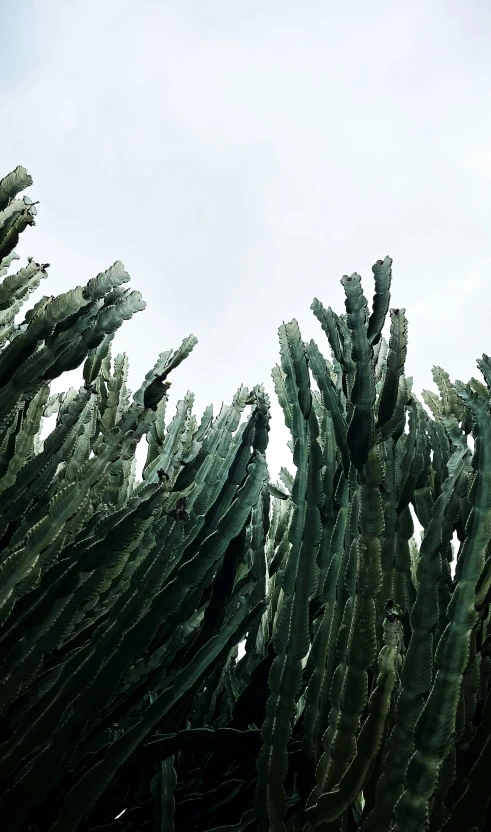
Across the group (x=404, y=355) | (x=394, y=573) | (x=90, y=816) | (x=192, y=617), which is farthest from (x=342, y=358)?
(x=90, y=816)

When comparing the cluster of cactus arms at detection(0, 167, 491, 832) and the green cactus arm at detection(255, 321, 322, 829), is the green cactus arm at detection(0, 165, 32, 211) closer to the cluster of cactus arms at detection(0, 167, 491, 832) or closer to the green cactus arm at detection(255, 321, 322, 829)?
the cluster of cactus arms at detection(0, 167, 491, 832)

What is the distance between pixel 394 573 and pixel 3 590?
32.6 inches

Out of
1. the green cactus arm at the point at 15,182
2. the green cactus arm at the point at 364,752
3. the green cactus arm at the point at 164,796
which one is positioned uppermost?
the green cactus arm at the point at 15,182

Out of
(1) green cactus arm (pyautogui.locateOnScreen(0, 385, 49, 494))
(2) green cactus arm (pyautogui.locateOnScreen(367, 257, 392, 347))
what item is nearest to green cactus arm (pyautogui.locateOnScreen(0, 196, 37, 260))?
(1) green cactus arm (pyautogui.locateOnScreen(0, 385, 49, 494))

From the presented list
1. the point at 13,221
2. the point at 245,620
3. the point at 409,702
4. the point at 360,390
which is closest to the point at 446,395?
the point at 360,390

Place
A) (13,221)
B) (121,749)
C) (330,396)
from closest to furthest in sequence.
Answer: (121,749)
(330,396)
(13,221)

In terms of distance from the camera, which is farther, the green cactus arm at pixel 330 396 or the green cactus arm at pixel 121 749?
the green cactus arm at pixel 330 396

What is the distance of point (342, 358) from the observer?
1552mm

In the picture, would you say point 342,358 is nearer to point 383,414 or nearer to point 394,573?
point 383,414

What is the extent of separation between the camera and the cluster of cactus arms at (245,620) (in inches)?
41.8

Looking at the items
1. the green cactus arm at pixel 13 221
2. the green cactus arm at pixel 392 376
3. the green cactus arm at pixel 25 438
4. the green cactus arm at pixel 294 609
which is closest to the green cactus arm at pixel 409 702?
the green cactus arm at pixel 294 609

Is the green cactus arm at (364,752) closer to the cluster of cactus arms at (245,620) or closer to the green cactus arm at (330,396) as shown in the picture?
the cluster of cactus arms at (245,620)

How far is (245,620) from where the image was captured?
4.73 feet

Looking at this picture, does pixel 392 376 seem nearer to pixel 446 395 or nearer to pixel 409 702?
pixel 409 702
